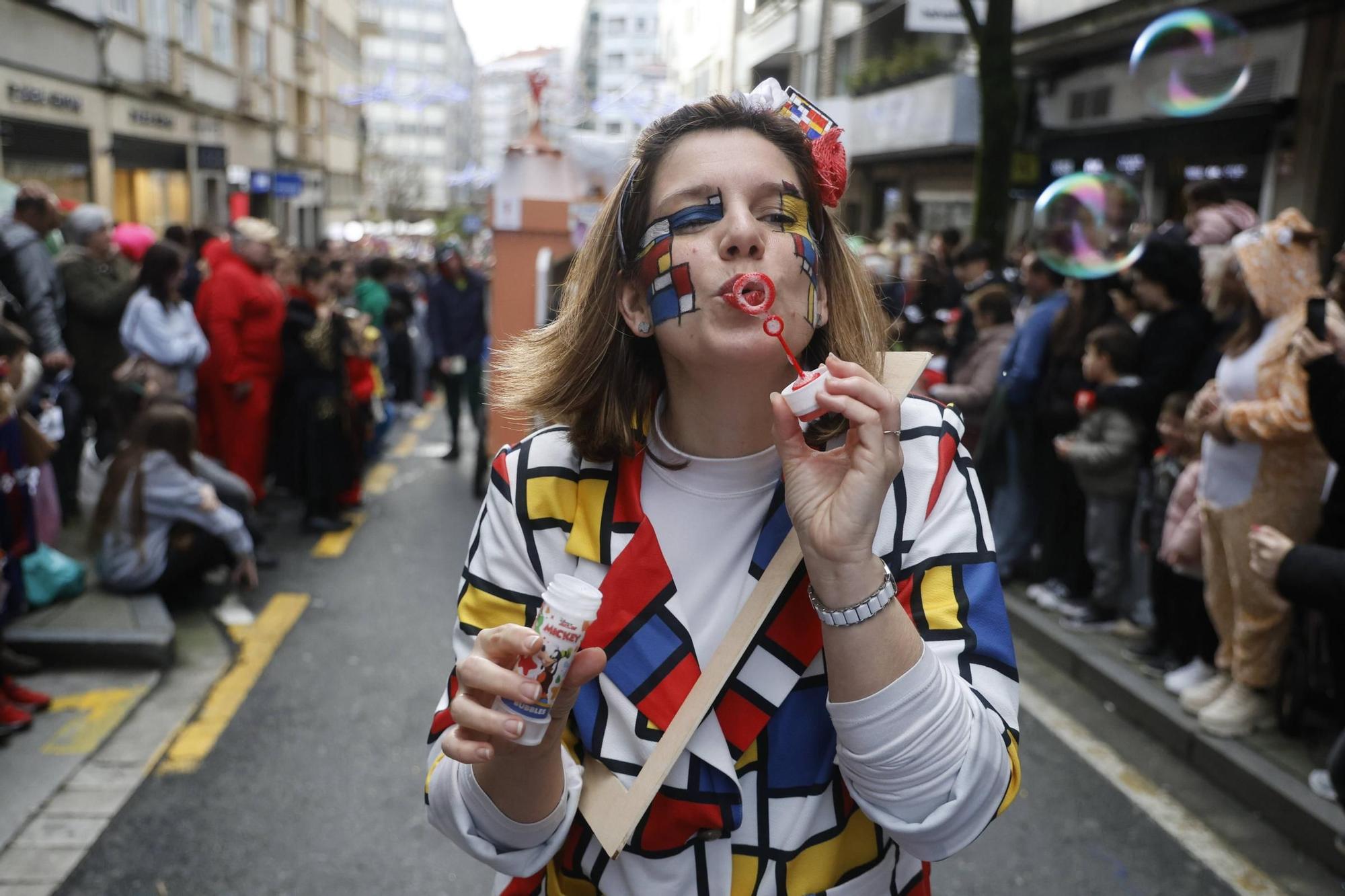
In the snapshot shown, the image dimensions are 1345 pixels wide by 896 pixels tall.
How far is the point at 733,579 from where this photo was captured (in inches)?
63.2

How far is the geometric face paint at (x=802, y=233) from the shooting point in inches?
66.1

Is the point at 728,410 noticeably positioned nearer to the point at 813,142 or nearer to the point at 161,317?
the point at 813,142

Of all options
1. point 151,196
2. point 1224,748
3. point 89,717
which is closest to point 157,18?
point 151,196

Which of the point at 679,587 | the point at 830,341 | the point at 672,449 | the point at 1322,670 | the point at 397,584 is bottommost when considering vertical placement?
the point at 397,584

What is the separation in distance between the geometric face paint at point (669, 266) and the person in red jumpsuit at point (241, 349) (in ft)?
20.6

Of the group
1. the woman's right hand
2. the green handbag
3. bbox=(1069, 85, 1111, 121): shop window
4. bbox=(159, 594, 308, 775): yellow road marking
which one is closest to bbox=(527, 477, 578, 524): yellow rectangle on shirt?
the woman's right hand

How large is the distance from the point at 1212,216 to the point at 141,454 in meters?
6.36

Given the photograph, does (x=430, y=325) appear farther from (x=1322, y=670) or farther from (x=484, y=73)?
(x=1322, y=670)

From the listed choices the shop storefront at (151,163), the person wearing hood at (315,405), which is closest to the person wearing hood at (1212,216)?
the person wearing hood at (315,405)

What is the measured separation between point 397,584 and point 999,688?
5550mm

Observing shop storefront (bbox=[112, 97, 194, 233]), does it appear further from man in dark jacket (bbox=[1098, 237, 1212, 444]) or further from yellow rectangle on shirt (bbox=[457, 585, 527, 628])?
yellow rectangle on shirt (bbox=[457, 585, 527, 628])

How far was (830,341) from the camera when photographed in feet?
5.86

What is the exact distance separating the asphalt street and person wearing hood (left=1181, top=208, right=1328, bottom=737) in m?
0.44

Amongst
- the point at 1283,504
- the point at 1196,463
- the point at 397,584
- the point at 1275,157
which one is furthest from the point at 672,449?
the point at 1275,157
